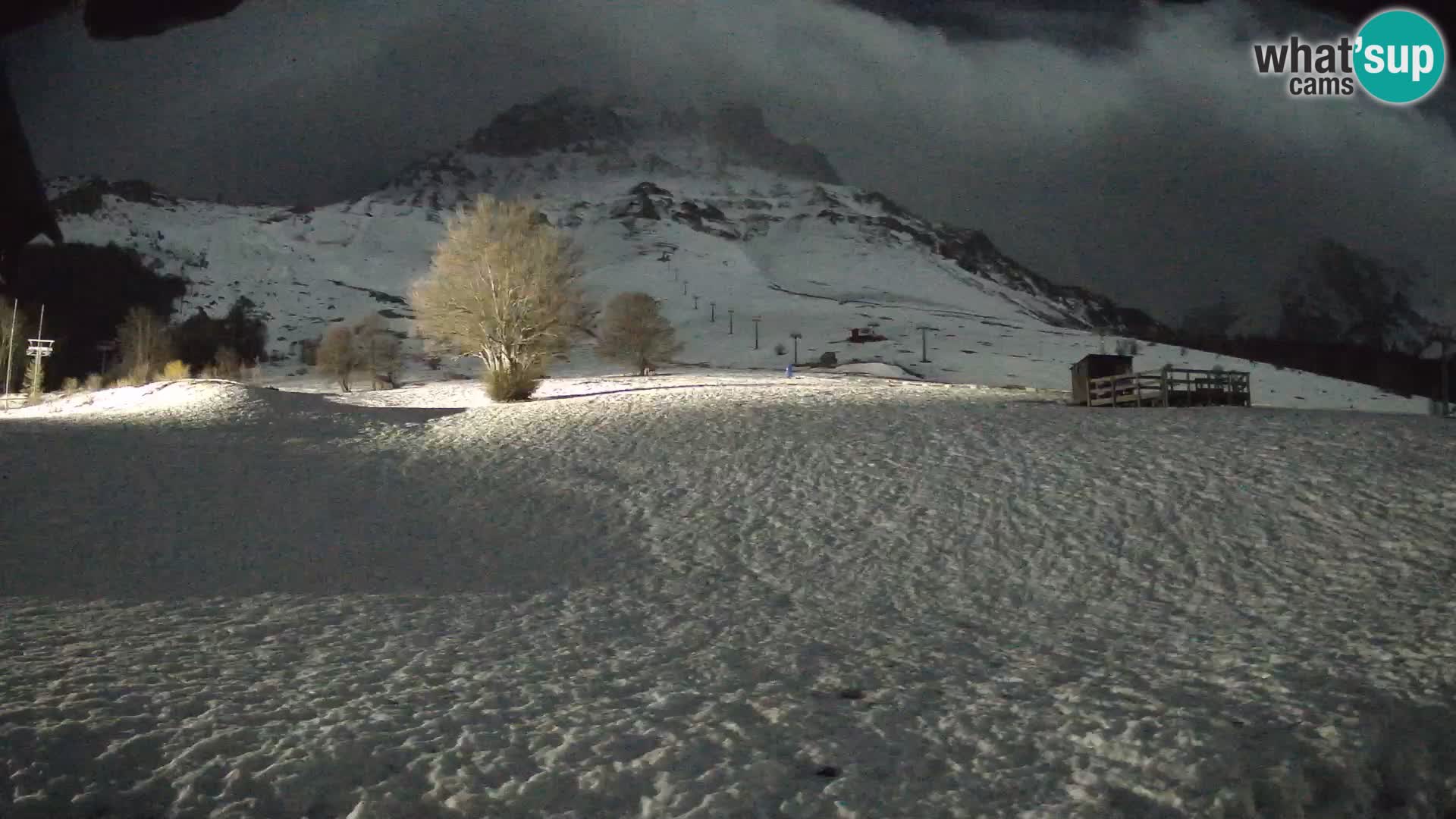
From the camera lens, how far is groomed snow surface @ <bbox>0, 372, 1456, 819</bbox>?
6.77 m

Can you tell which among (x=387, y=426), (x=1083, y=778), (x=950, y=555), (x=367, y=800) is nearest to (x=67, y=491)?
(x=387, y=426)

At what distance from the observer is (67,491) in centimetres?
1828

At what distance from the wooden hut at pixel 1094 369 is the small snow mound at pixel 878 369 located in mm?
57553

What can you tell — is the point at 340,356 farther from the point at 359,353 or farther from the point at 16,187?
the point at 16,187

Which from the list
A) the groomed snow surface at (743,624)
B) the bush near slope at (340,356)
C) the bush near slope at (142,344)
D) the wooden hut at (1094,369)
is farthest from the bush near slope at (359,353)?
the wooden hut at (1094,369)

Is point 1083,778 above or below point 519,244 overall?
below

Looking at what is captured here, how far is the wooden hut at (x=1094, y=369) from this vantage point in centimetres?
3644

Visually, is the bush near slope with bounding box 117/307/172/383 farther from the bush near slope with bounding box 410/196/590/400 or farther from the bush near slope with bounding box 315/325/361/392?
the bush near slope with bounding box 410/196/590/400

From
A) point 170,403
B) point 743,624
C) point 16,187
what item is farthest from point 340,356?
point 743,624

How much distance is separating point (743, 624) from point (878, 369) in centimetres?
9418

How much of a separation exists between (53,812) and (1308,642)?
12.7m

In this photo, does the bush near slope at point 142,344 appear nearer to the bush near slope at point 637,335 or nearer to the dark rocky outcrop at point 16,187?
the bush near slope at point 637,335

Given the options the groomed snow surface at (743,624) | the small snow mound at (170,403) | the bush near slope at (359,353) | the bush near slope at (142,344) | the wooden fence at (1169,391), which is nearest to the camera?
the groomed snow surface at (743,624)

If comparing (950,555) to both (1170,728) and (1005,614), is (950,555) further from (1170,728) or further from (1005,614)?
(1170,728)
